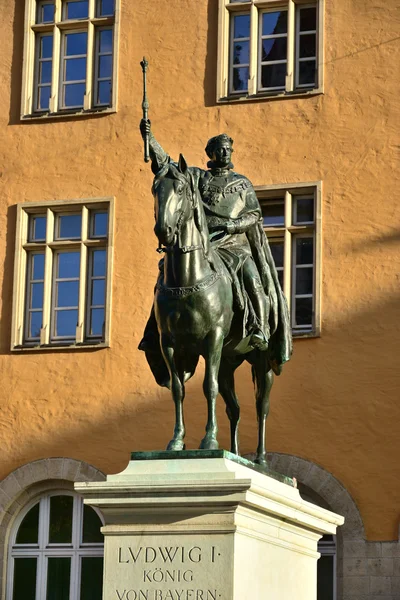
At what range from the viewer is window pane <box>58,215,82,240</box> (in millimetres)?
21562

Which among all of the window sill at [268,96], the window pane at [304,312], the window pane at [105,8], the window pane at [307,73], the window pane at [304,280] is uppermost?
the window pane at [105,8]

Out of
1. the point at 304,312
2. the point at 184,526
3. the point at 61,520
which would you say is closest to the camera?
the point at 184,526

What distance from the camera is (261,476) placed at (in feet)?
38.9

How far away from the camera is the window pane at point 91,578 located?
20281 mm

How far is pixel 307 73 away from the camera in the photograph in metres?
21.0

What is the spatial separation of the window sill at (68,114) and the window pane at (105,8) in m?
1.29

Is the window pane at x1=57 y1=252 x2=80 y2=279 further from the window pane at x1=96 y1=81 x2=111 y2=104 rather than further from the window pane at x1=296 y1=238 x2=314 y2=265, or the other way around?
the window pane at x1=296 y1=238 x2=314 y2=265

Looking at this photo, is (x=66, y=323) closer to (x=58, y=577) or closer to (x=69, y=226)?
(x=69, y=226)

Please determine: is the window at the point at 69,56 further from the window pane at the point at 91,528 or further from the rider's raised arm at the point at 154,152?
the rider's raised arm at the point at 154,152

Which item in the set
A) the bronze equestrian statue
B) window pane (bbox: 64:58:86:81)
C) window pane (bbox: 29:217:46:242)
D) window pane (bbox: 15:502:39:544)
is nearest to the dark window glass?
window pane (bbox: 15:502:39:544)

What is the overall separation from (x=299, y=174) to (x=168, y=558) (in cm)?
977

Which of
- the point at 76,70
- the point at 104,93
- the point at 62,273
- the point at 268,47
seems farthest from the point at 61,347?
the point at 268,47

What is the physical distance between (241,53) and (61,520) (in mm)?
6007

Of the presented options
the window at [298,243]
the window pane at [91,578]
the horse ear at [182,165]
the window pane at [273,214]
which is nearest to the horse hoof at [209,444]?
the horse ear at [182,165]
